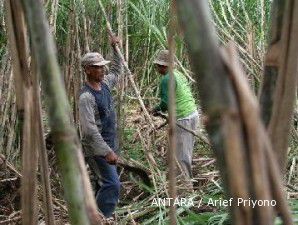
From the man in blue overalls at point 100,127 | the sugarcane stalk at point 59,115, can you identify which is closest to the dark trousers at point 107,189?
the man in blue overalls at point 100,127

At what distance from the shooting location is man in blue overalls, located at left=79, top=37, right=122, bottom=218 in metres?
3.02

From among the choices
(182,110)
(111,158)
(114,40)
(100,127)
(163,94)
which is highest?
(114,40)

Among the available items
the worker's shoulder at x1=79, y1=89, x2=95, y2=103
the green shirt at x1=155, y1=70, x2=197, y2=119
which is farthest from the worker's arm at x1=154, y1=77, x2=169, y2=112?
the worker's shoulder at x1=79, y1=89, x2=95, y2=103

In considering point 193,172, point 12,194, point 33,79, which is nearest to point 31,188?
point 33,79

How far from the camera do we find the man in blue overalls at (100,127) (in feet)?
9.91

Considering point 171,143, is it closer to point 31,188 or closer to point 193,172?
point 31,188

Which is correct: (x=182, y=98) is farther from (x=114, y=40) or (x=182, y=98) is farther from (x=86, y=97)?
(x=86, y=97)

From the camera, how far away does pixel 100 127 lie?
3.19 m

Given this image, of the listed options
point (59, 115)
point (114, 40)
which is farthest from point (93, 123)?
point (59, 115)

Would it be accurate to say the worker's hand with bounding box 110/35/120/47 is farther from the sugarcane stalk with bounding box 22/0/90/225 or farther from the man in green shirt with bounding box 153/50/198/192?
the sugarcane stalk with bounding box 22/0/90/225

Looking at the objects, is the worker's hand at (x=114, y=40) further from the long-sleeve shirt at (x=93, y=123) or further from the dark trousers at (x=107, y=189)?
the dark trousers at (x=107, y=189)

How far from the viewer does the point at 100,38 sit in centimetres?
409

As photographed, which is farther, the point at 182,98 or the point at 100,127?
the point at 182,98

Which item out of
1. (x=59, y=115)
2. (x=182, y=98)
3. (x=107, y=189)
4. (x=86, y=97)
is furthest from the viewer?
(x=182, y=98)
